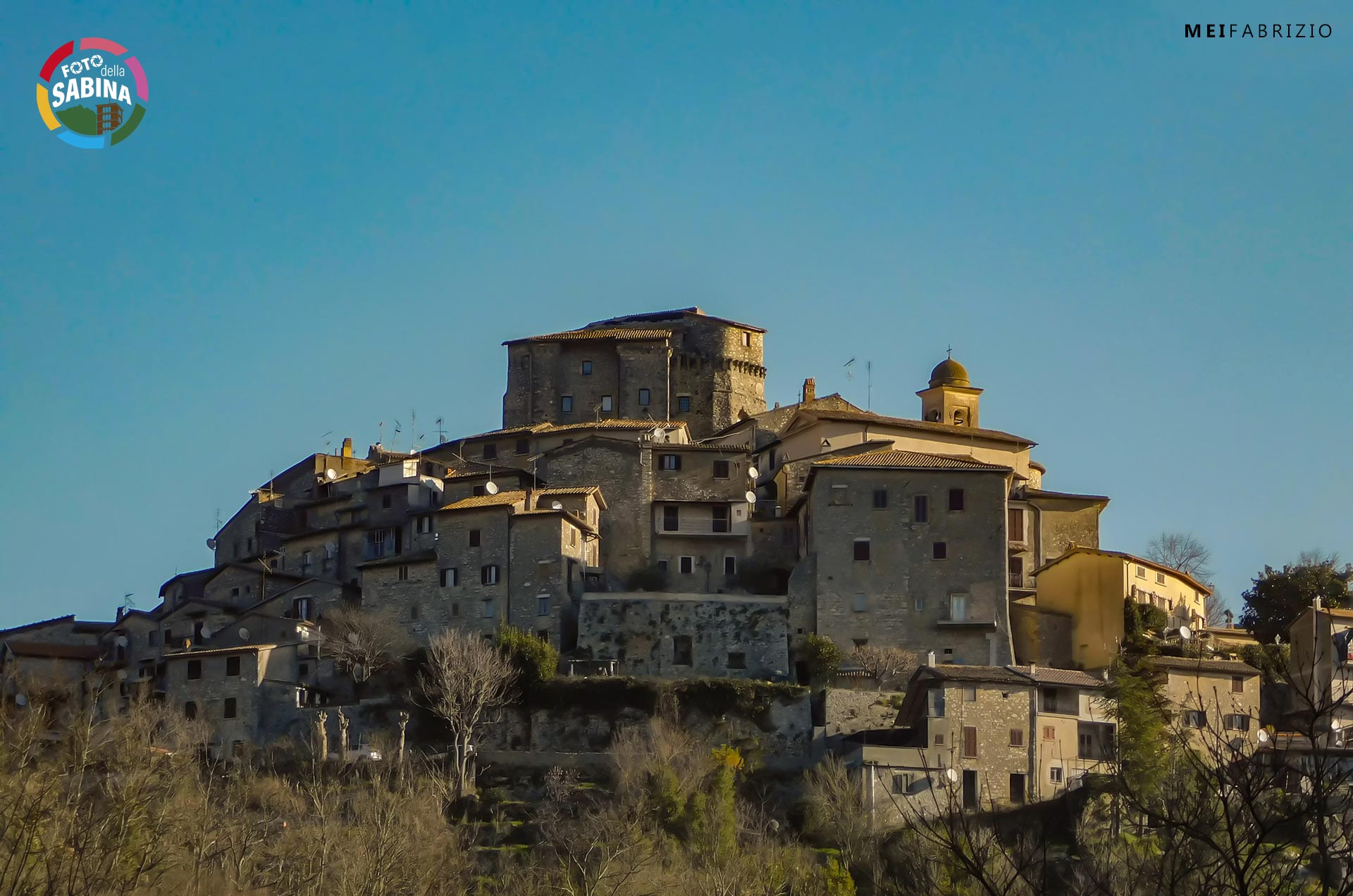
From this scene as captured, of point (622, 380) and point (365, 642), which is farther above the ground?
point (622, 380)

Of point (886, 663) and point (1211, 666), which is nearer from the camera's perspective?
point (1211, 666)

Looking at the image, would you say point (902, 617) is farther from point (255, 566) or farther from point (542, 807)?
point (255, 566)

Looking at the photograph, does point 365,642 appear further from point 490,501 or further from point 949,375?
point 949,375

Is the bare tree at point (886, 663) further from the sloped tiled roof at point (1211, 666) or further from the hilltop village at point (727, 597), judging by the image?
the sloped tiled roof at point (1211, 666)

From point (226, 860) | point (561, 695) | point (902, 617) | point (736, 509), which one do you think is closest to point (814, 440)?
point (736, 509)

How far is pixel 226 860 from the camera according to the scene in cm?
4322

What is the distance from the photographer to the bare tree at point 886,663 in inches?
2547

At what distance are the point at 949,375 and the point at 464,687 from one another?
29.2 meters

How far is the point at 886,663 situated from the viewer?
64.9 metres

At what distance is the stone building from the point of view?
3346 inches

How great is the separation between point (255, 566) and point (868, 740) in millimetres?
28109

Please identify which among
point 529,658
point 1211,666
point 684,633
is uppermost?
point 684,633

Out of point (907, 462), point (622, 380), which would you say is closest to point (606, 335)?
point (622, 380)

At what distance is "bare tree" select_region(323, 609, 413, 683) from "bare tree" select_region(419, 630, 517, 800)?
2.59 m
